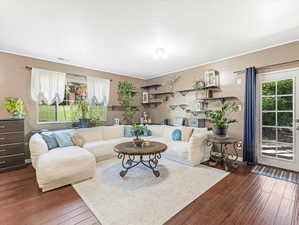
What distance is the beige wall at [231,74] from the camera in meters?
2.99

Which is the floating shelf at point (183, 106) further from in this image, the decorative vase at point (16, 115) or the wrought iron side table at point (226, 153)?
the decorative vase at point (16, 115)

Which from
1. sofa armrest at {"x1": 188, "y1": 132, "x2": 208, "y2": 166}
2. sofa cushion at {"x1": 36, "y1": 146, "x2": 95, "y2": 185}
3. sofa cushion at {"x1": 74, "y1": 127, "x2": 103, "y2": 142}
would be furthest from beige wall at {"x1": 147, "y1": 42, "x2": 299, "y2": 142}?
sofa cushion at {"x1": 36, "y1": 146, "x2": 95, "y2": 185}

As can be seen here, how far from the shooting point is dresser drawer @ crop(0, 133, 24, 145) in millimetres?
2975

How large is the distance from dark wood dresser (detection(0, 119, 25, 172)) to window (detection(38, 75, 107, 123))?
→ 2.15 feet

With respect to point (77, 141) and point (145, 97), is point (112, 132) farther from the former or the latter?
point (145, 97)

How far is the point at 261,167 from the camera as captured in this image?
3201 millimetres

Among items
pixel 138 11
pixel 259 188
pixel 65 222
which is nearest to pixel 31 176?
pixel 65 222

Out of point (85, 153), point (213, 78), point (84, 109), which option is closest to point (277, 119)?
point (213, 78)

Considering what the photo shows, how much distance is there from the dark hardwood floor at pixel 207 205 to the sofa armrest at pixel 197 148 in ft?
2.38

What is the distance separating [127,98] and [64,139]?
2606mm

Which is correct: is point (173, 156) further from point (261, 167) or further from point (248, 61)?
point (248, 61)

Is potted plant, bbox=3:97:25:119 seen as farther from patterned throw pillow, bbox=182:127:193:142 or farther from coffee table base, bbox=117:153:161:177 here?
patterned throw pillow, bbox=182:127:193:142

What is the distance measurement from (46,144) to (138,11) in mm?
2897

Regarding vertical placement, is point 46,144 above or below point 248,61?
below
